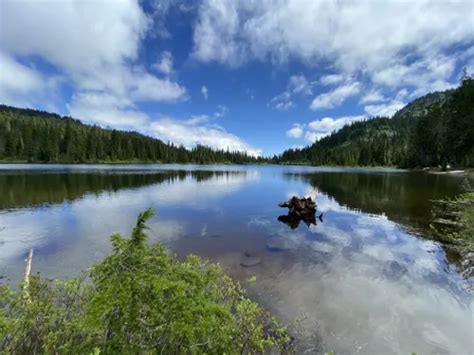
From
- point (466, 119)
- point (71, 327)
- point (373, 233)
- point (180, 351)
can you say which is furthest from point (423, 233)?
point (466, 119)

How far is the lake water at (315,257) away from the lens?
23.0ft

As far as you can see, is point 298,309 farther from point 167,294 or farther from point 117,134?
point 117,134

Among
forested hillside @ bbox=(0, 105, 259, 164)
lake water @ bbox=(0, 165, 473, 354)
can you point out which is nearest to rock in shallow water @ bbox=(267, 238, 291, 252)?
lake water @ bbox=(0, 165, 473, 354)

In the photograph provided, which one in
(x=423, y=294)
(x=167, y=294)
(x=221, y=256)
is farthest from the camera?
(x=221, y=256)

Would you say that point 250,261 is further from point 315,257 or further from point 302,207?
point 302,207

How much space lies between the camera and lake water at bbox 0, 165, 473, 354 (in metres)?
7.01

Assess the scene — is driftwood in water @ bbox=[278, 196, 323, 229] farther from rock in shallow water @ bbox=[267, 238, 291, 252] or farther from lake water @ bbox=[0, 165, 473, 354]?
rock in shallow water @ bbox=[267, 238, 291, 252]

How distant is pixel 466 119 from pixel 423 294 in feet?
253

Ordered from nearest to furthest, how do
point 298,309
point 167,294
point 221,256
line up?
1. point 167,294
2. point 298,309
3. point 221,256

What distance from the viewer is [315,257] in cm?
1243

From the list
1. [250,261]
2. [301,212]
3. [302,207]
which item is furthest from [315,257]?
[302,207]

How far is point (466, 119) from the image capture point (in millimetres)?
62500

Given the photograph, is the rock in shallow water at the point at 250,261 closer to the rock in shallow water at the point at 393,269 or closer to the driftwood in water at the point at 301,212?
the rock in shallow water at the point at 393,269

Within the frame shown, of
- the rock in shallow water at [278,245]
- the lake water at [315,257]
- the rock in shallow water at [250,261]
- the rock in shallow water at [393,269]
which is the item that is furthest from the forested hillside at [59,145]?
the rock in shallow water at [393,269]
